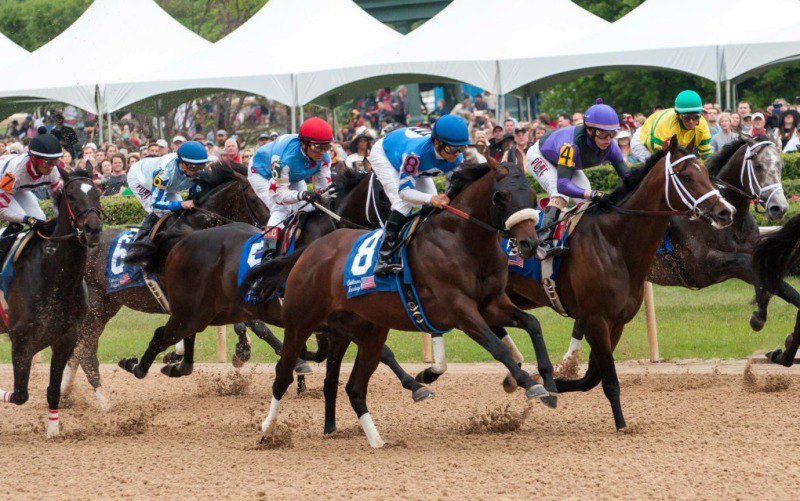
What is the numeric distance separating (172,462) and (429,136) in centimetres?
253

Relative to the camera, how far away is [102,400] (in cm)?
977

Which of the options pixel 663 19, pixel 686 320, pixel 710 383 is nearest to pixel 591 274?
pixel 710 383

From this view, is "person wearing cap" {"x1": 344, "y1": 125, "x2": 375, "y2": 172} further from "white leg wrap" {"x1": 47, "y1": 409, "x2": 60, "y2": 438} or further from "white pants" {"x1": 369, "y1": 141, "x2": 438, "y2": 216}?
"white leg wrap" {"x1": 47, "y1": 409, "x2": 60, "y2": 438}

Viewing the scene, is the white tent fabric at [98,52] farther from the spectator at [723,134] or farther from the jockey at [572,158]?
the jockey at [572,158]

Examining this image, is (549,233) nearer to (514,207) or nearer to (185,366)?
(514,207)

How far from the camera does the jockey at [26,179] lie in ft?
27.3

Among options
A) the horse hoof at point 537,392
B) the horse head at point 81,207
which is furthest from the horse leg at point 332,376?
the horse head at point 81,207

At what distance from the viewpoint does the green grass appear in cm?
1129

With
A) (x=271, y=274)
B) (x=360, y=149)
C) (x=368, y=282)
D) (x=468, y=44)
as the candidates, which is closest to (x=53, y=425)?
(x=271, y=274)

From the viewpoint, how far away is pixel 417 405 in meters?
9.35

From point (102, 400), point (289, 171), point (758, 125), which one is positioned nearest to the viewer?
point (289, 171)

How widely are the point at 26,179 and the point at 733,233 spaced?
17.0 ft

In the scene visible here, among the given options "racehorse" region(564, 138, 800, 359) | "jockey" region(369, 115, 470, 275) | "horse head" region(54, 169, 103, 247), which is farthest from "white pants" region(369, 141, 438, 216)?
"racehorse" region(564, 138, 800, 359)

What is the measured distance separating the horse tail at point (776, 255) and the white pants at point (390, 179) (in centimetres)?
261
